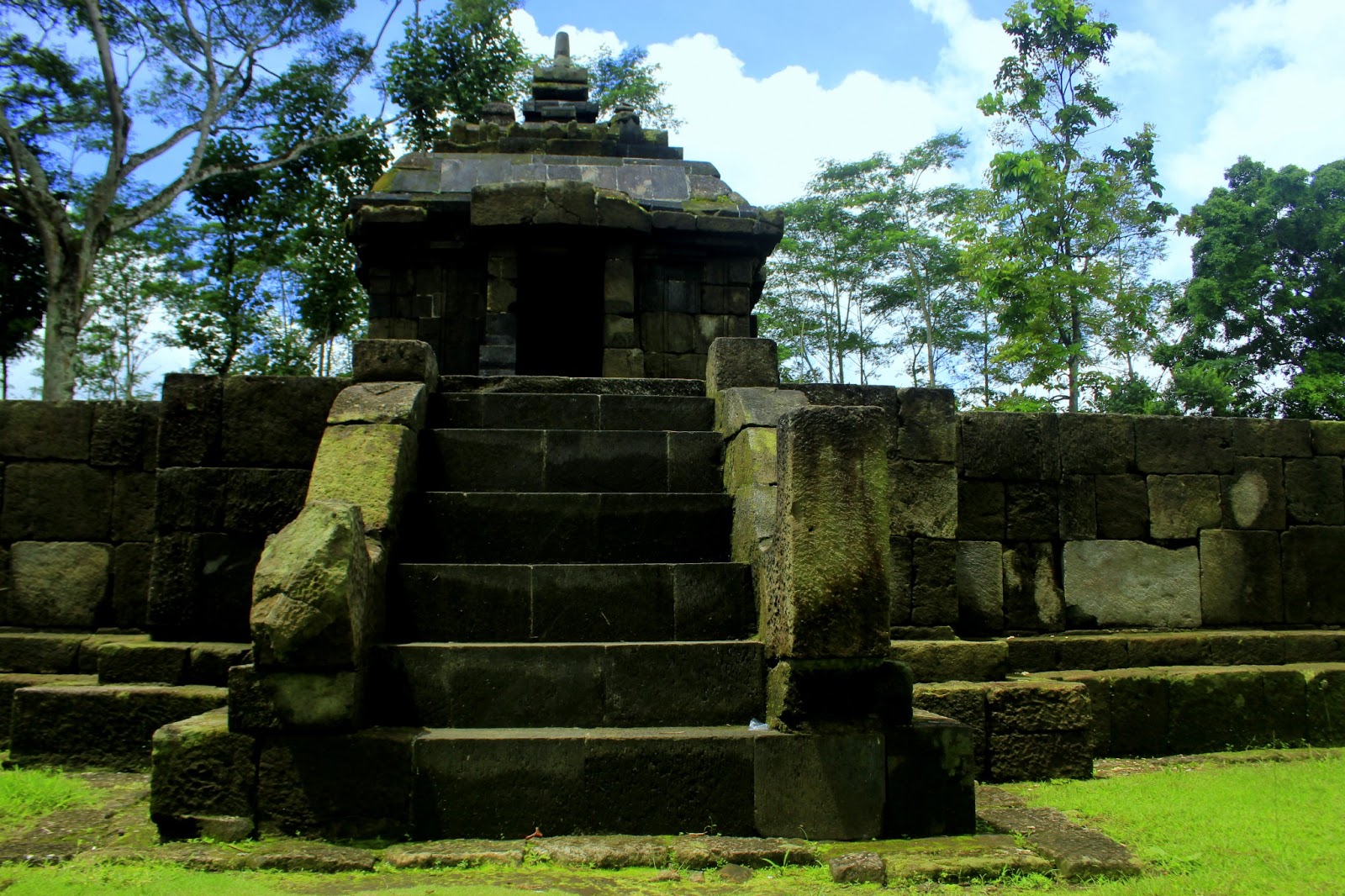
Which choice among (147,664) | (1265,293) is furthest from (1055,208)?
(147,664)

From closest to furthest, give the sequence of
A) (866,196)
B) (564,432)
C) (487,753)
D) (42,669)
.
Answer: (487,753), (564,432), (42,669), (866,196)

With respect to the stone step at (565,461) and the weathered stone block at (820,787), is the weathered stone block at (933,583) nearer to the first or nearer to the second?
the stone step at (565,461)

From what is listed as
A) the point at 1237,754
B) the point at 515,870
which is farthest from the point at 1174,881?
the point at 1237,754

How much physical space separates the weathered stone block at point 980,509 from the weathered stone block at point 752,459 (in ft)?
6.17

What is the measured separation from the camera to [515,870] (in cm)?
312

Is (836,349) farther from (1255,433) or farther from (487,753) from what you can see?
(487,753)

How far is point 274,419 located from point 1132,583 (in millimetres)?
5374

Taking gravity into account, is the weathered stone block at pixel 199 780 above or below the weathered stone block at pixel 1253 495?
below

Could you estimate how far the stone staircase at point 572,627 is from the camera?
3.45 m

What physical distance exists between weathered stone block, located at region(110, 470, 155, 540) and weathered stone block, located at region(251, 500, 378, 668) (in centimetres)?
290

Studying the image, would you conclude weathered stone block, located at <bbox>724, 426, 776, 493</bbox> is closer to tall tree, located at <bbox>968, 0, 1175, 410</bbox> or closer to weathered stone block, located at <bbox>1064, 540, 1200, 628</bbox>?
weathered stone block, located at <bbox>1064, 540, 1200, 628</bbox>

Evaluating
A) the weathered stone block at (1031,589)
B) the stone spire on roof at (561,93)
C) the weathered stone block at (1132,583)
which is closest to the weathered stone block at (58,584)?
the weathered stone block at (1031,589)

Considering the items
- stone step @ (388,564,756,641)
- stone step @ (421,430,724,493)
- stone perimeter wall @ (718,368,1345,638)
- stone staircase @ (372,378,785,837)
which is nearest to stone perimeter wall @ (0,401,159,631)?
stone staircase @ (372,378,785,837)

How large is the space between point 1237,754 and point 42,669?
6901mm
